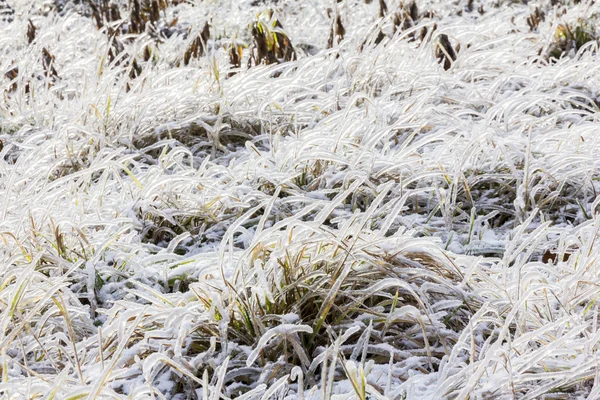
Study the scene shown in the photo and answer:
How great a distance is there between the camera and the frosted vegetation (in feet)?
5.22

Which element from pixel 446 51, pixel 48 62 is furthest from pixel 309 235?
pixel 48 62

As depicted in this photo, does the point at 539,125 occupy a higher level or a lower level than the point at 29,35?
lower

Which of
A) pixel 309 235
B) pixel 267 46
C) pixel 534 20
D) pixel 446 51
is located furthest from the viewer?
pixel 534 20

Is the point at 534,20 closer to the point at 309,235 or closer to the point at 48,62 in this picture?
the point at 48,62

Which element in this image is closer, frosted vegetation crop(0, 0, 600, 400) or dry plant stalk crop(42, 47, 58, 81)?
frosted vegetation crop(0, 0, 600, 400)

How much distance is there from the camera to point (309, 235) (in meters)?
1.86

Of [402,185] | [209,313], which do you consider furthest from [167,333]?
[402,185]

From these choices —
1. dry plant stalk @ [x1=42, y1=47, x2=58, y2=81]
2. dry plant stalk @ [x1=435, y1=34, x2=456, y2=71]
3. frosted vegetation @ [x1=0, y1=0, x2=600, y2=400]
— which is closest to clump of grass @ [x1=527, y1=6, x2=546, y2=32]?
frosted vegetation @ [x1=0, y1=0, x2=600, y2=400]

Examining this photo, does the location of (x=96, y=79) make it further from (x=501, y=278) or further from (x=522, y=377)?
(x=522, y=377)

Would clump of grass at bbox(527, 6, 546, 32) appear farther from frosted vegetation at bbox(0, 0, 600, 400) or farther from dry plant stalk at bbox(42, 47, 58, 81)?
dry plant stalk at bbox(42, 47, 58, 81)

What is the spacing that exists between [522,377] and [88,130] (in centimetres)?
251

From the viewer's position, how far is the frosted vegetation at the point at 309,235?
5.22ft

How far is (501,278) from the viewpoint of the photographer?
6.49 ft

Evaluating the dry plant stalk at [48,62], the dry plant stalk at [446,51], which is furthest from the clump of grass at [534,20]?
the dry plant stalk at [48,62]
